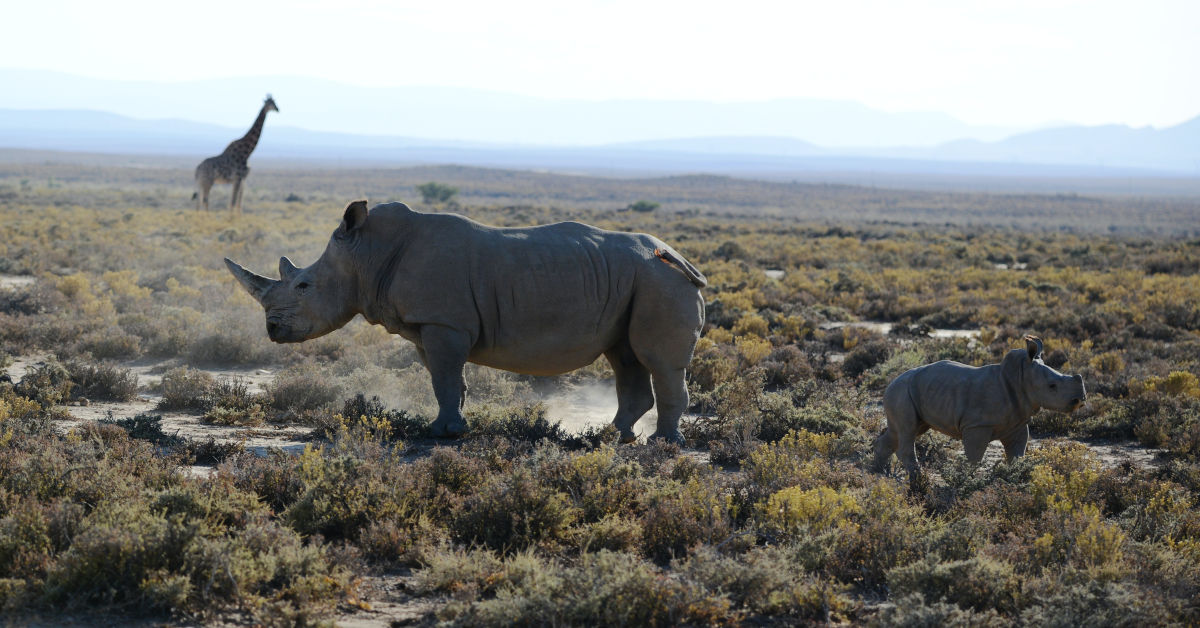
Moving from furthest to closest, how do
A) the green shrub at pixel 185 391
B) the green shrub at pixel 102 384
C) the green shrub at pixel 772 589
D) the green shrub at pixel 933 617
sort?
the green shrub at pixel 102 384 < the green shrub at pixel 185 391 < the green shrub at pixel 772 589 < the green shrub at pixel 933 617

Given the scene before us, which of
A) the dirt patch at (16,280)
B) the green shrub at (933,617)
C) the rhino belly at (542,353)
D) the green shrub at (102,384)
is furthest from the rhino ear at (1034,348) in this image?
the dirt patch at (16,280)

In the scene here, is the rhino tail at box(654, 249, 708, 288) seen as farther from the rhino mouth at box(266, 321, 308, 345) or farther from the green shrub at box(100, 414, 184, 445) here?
the green shrub at box(100, 414, 184, 445)

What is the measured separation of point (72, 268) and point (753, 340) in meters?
14.5

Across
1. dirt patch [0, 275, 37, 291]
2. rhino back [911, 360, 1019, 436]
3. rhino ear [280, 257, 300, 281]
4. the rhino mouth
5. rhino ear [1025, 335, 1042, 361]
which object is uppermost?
rhino ear [280, 257, 300, 281]

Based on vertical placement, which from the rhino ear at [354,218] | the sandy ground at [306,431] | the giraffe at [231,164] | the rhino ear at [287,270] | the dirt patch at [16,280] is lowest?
the sandy ground at [306,431]

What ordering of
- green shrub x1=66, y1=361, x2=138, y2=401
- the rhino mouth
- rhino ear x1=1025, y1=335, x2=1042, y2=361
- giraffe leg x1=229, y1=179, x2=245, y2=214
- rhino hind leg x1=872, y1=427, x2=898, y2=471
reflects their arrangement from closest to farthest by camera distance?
1. rhino ear x1=1025, y1=335, x2=1042, y2=361
2. rhino hind leg x1=872, y1=427, x2=898, y2=471
3. the rhino mouth
4. green shrub x1=66, y1=361, x2=138, y2=401
5. giraffe leg x1=229, y1=179, x2=245, y2=214

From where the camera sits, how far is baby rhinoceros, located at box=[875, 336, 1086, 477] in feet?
24.4

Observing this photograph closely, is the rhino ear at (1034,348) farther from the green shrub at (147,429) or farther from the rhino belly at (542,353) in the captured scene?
the green shrub at (147,429)

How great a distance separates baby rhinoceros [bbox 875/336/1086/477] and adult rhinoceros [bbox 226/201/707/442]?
1.92 metres

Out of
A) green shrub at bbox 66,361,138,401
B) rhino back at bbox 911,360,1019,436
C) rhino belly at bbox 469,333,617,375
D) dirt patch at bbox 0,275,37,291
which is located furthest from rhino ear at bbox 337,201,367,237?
dirt patch at bbox 0,275,37,291

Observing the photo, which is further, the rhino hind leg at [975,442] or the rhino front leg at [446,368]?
the rhino front leg at [446,368]

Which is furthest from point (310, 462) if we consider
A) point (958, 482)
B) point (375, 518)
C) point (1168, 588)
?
point (1168, 588)

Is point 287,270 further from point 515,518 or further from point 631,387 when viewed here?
point 515,518

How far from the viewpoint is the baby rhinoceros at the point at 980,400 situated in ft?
24.4
